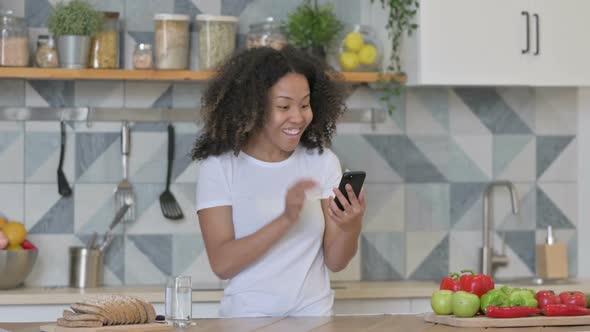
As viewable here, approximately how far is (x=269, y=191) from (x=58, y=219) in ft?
4.79

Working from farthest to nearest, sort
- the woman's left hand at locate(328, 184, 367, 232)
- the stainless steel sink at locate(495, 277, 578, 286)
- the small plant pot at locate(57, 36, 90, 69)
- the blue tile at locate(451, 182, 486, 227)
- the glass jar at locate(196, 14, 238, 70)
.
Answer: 1. the blue tile at locate(451, 182, 486, 227)
2. the stainless steel sink at locate(495, 277, 578, 286)
3. the glass jar at locate(196, 14, 238, 70)
4. the small plant pot at locate(57, 36, 90, 69)
5. the woman's left hand at locate(328, 184, 367, 232)

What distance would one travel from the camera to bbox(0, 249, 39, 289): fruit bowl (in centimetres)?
365

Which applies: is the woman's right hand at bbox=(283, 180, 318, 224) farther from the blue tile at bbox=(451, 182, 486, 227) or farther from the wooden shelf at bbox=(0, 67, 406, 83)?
the blue tile at bbox=(451, 182, 486, 227)

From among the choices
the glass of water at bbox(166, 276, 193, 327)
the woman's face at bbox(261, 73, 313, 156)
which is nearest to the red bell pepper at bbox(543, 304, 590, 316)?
the woman's face at bbox(261, 73, 313, 156)

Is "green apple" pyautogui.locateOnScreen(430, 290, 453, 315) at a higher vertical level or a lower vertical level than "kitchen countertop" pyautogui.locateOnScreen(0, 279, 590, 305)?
higher

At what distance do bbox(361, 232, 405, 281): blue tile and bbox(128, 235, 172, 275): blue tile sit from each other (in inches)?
30.3

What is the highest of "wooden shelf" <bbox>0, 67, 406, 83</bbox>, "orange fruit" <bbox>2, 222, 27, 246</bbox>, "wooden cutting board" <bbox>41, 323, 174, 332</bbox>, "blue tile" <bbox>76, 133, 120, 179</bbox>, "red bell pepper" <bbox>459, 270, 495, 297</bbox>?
"wooden shelf" <bbox>0, 67, 406, 83</bbox>

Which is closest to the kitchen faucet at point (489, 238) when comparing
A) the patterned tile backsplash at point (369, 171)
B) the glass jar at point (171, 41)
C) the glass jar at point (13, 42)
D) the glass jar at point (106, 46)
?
the patterned tile backsplash at point (369, 171)

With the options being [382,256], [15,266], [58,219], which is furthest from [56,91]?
[382,256]

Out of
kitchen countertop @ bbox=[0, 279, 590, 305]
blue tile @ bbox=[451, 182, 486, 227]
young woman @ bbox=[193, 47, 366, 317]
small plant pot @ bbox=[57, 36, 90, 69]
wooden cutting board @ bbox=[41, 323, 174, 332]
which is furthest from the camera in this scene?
blue tile @ bbox=[451, 182, 486, 227]

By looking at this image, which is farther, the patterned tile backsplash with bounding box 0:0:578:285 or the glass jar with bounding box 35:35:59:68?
the patterned tile backsplash with bounding box 0:0:578:285

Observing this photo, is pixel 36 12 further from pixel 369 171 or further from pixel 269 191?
pixel 269 191

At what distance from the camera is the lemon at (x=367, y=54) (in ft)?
13.0

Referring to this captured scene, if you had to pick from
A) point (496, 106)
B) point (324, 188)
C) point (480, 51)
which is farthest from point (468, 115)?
point (324, 188)
